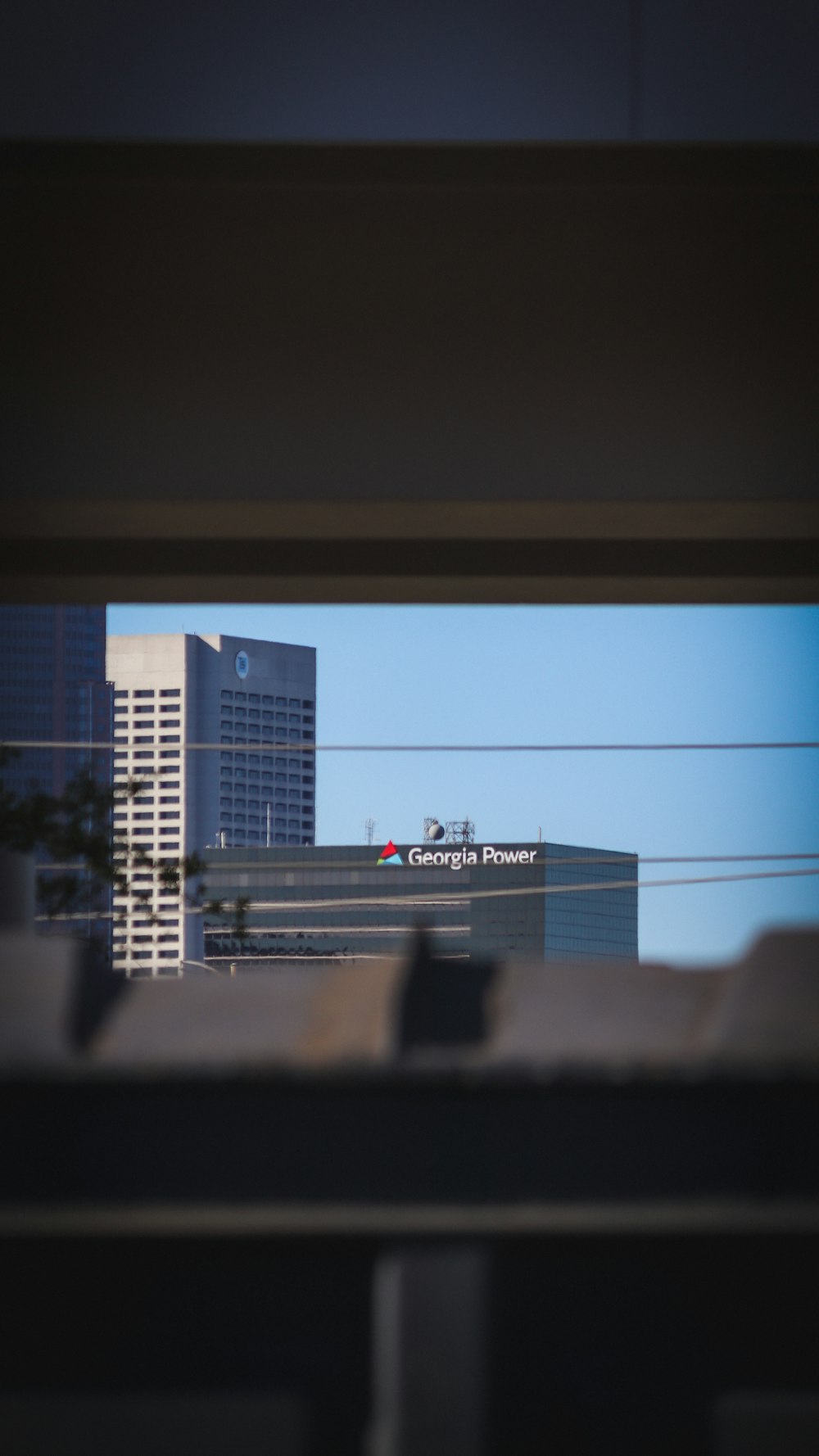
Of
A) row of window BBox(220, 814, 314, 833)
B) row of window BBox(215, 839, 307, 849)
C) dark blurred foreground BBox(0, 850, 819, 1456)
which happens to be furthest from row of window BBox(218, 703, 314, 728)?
dark blurred foreground BBox(0, 850, 819, 1456)

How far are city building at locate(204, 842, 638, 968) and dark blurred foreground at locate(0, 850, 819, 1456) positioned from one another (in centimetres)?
633

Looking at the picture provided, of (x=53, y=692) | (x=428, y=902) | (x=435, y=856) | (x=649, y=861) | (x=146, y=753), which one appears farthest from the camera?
(x=428, y=902)

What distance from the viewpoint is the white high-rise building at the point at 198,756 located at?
329 inches

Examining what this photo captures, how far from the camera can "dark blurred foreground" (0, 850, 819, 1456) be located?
134cm

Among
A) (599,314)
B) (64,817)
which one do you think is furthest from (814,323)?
(64,817)

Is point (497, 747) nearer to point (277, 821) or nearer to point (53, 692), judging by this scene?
point (53, 692)

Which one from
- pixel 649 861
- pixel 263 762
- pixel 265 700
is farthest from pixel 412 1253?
pixel 263 762

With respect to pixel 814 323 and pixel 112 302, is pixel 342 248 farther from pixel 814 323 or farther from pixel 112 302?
pixel 814 323

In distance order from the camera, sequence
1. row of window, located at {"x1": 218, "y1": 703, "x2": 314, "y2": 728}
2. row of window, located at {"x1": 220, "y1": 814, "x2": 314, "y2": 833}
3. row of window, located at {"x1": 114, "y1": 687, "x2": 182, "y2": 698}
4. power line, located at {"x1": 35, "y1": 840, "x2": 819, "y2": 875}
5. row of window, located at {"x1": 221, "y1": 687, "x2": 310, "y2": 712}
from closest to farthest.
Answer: power line, located at {"x1": 35, "y1": 840, "x2": 819, "y2": 875} < row of window, located at {"x1": 114, "y1": 687, "x2": 182, "y2": 698} < row of window, located at {"x1": 218, "y1": 703, "x2": 314, "y2": 728} < row of window, located at {"x1": 221, "y1": 687, "x2": 310, "y2": 712} < row of window, located at {"x1": 220, "y1": 814, "x2": 314, "y2": 833}

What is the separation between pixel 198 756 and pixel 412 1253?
8.57 meters

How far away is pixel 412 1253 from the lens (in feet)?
4.42

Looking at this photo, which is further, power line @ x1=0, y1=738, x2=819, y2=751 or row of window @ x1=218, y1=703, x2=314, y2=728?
row of window @ x1=218, y1=703, x2=314, y2=728

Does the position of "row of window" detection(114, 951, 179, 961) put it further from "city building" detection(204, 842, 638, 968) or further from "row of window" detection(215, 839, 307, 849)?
"row of window" detection(215, 839, 307, 849)

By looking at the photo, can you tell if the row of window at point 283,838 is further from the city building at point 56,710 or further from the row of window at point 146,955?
the row of window at point 146,955
